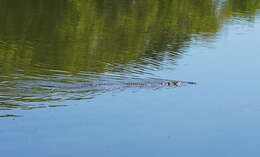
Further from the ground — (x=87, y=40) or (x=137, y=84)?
(x=87, y=40)

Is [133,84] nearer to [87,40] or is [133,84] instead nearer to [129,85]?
[129,85]

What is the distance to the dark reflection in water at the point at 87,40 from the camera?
20.5m

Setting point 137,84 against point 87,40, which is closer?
point 137,84

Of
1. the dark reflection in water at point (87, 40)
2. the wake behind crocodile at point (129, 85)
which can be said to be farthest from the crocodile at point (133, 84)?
the dark reflection in water at point (87, 40)

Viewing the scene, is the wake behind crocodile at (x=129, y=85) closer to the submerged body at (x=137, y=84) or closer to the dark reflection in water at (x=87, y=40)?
the submerged body at (x=137, y=84)

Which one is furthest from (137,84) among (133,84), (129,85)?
(129,85)

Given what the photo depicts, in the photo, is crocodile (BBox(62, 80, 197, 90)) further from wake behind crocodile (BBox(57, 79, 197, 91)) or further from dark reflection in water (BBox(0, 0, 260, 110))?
dark reflection in water (BBox(0, 0, 260, 110))

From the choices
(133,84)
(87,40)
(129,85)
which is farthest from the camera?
(87,40)

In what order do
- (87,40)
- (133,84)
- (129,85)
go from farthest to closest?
1. (87,40)
2. (133,84)
3. (129,85)

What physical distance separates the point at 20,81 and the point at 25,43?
8053mm

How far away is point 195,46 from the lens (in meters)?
31.5

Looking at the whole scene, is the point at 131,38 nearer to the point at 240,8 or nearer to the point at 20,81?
the point at 20,81

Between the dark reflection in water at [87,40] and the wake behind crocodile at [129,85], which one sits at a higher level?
the dark reflection in water at [87,40]

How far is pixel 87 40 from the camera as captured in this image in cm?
3061
